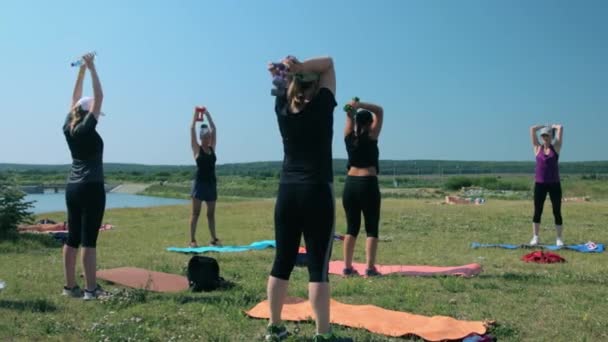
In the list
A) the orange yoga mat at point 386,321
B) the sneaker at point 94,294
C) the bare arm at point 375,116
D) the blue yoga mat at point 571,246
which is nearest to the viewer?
the orange yoga mat at point 386,321

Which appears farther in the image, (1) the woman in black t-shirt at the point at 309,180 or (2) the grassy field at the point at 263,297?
(2) the grassy field at the point at 263,297

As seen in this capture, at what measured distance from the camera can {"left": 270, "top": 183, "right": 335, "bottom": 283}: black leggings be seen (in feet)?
14.4

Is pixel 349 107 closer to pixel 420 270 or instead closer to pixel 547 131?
pixel 420 270

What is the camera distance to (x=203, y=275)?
6.56 meters

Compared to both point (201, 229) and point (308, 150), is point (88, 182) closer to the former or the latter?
point (308, 150)

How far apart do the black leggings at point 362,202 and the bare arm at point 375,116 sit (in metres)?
0.54

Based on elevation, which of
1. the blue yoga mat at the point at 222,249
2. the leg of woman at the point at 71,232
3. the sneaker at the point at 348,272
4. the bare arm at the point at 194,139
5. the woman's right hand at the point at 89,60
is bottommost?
the blue yoga mat at the point at 222,249

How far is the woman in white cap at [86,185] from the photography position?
605 cm

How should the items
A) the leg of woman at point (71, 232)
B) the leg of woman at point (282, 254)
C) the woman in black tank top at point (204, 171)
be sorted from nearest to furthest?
the leg of woman at point (282, 254), the leg of woman at point (71, 232), the woman in black tank top at point (204, 171)

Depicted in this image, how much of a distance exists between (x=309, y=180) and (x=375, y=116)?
3040mm

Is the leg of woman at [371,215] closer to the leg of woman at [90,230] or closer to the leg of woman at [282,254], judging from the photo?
the leg of woman at [282,254]

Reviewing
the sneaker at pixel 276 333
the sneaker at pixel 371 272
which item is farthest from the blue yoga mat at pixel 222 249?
the sneaker at pixel 276 333

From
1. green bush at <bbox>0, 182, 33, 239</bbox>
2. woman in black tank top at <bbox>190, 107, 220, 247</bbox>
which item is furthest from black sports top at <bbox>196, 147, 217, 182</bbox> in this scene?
green bush at <bbox>0, 182, 33, 239</bbox>

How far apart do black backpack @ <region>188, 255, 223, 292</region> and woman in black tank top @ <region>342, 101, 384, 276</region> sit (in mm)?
1736
